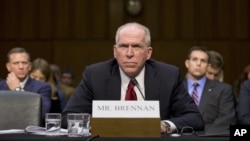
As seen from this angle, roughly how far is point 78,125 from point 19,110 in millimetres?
1163

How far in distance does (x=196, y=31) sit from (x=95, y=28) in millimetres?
1851

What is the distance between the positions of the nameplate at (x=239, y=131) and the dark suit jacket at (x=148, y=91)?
1105mm

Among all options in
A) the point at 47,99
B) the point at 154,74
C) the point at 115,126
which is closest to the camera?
the point at 115,126

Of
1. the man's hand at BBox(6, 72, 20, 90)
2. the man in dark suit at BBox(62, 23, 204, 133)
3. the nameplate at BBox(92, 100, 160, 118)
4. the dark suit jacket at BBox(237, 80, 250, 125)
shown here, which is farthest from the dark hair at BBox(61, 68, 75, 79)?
the nameplate at BBox(92, 100, 160, 118)

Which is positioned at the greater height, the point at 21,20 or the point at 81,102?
the point at 21,20

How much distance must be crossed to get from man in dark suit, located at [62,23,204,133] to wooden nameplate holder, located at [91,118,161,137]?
0.74m

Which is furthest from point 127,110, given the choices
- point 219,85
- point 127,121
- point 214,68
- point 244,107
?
point 214,68

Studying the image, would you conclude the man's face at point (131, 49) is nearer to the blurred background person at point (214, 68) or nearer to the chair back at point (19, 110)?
the chair back at point (19, 110)

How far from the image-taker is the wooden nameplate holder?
10.3 feet

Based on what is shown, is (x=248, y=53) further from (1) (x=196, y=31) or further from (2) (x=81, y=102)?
(2) (x=81, y=102)

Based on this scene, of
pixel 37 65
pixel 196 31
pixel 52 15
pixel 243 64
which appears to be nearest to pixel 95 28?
pixel 52 15

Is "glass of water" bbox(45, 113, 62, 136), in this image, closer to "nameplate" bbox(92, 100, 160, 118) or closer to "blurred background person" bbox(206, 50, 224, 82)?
"nameplate" bbox(92, 100, 160, 118)

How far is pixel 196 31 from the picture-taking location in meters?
10.9

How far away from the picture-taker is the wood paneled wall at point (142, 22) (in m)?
10.8
